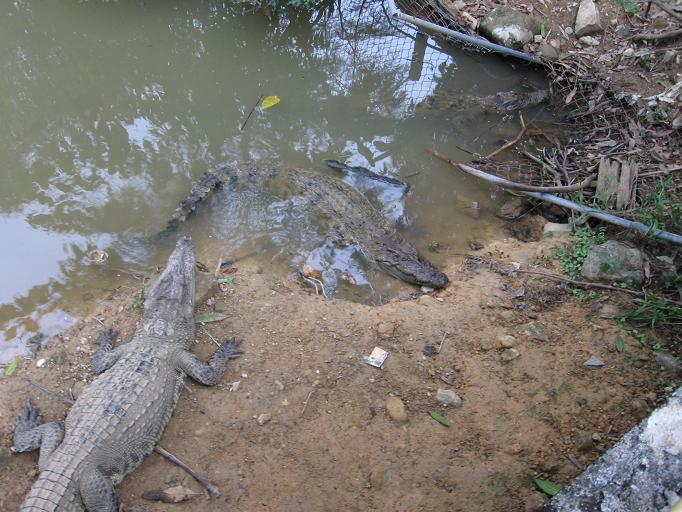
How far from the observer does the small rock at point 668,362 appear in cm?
344

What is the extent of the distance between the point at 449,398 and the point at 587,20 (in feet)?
20.8

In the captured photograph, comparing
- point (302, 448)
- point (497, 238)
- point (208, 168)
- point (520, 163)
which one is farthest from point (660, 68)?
point (302, 448)

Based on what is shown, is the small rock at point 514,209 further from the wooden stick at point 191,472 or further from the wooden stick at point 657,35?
the wooden stick at point 191,472

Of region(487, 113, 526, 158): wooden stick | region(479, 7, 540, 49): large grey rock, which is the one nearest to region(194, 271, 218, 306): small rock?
region(487, 113, 526, 158): wooden stick

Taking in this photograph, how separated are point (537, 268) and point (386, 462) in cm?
238

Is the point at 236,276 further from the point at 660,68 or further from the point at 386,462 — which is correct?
the point at 660,68

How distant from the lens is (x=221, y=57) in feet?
23.0

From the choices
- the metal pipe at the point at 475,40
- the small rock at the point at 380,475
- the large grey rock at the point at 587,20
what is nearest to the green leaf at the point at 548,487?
the small rock at the point at 380,475

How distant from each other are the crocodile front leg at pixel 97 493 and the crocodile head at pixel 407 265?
309 cm

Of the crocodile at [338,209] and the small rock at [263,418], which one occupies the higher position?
the crocodile at [338,209]

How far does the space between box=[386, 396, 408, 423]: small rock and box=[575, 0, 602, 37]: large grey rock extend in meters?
6.43

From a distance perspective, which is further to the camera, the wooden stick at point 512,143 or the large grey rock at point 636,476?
the wooden stick at point 512,143

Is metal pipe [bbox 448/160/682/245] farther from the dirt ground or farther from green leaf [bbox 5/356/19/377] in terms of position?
green leaf [bbox 5/356/19/377]

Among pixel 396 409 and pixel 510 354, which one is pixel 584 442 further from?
pixel 396 409
